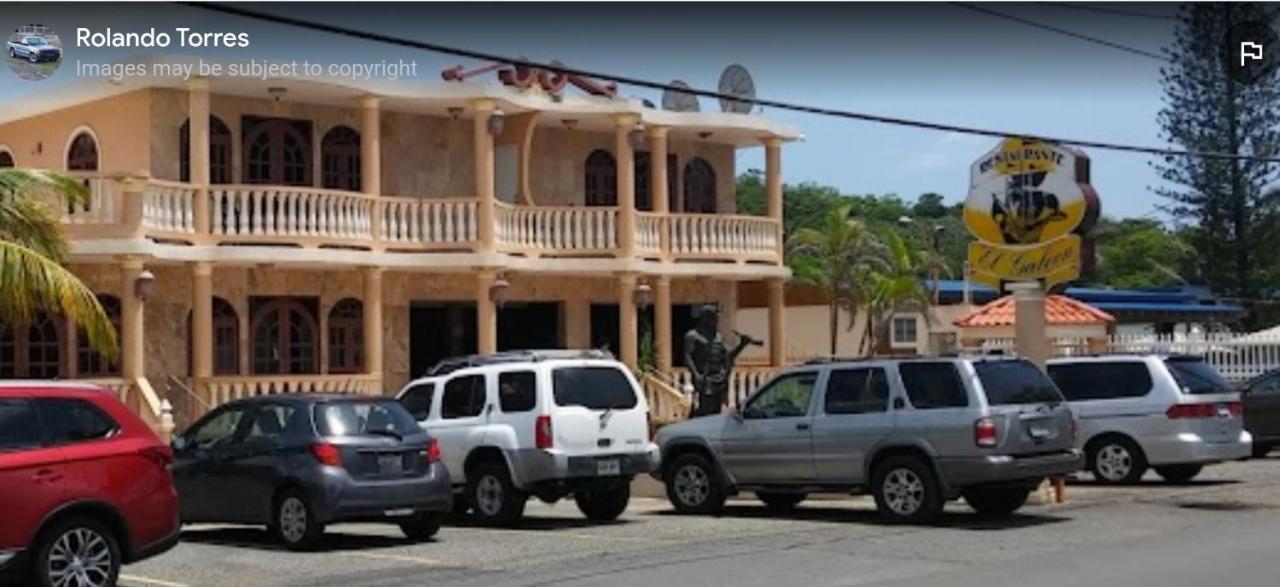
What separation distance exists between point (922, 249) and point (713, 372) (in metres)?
38.4

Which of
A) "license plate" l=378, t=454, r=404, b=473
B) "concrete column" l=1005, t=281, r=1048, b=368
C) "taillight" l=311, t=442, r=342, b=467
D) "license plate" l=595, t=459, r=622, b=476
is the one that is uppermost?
"concrete column" l=1005, t=281, r=1048, b=368

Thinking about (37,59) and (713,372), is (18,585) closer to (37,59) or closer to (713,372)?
(713,372)

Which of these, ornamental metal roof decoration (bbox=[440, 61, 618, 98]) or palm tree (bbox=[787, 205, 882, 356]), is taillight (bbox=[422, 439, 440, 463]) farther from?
palm tree (bbox=[787, 205, 882, 356])

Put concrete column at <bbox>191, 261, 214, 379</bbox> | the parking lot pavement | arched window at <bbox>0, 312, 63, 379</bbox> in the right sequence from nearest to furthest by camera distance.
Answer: the parking lot pavement
concrete column at <bbox>191, 261, 214, 379</bbox>
arched window at <bbox>0, 312, 63, 379</bbox>

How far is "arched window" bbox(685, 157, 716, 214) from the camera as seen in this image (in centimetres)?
3597

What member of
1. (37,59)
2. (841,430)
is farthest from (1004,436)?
(37,59)

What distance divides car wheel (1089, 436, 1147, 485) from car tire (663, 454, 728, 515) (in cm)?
583

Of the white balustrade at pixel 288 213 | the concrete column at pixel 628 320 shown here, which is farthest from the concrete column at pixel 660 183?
the white balustrade at pixel 288 213

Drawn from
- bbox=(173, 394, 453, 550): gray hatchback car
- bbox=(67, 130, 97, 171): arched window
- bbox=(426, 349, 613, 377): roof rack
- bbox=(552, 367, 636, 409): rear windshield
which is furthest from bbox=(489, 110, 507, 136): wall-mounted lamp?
bbox=(173, 394, 453, 550): gray hatchback car

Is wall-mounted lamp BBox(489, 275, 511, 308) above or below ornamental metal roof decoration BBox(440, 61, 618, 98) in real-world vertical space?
below

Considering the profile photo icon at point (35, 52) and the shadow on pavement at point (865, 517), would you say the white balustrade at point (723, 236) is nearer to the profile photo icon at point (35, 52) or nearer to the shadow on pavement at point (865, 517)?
the profile photo icon at point (35, 52)

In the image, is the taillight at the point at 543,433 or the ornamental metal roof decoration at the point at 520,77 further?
the ornamental metal roof decoration at the point at 520,77

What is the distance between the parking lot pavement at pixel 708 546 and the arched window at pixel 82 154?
12059 mm

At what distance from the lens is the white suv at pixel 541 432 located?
1783cm
